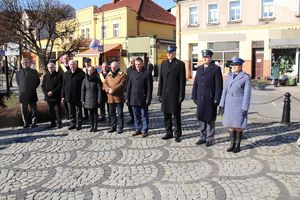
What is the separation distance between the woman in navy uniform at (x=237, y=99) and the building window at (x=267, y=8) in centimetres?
2003

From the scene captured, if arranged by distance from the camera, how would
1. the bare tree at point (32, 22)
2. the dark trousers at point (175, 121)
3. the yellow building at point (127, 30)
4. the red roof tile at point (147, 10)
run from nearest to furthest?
the dark trousers at point (175, 121) < the bare tree at point (32, 22) < the yellow building at point (127, 30) < the red roof tile at point (147, 10)

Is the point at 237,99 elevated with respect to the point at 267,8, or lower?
lower

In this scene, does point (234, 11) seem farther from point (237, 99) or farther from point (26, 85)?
point (237, 99)

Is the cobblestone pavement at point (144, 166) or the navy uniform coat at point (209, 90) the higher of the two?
the navy uniform coat at point (209, 90)

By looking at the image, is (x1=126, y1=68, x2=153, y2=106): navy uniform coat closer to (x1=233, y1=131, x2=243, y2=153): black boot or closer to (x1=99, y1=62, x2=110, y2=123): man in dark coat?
(x1=99, y1=62, x2=110, y2=123): man in dark coat

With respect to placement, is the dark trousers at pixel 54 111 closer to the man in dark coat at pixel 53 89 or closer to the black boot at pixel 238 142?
the man in dark coat at pixel 53 89

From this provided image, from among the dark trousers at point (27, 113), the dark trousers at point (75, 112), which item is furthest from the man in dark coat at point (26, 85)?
the dark trousers at point (75, 112)

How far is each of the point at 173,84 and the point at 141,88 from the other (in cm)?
85

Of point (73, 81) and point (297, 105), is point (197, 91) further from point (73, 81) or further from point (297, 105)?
point (297, 105)

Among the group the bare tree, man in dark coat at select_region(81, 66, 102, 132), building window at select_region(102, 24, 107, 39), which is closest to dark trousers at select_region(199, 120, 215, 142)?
man in dark coat at select_region(81, 66, 102, 132)

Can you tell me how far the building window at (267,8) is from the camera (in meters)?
24.5

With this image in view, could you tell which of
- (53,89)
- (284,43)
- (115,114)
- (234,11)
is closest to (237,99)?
(115,114)

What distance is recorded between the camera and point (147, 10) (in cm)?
3762

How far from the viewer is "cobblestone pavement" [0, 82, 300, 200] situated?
4.77 metres
